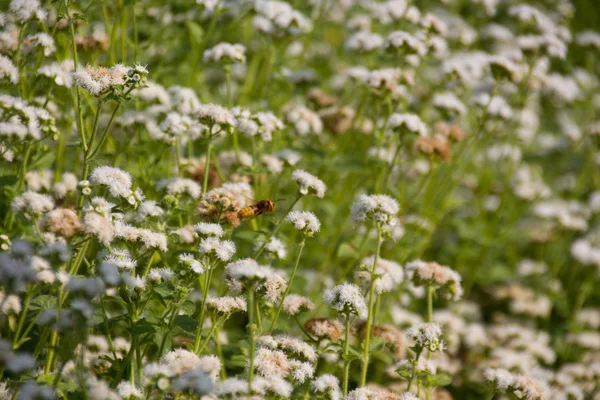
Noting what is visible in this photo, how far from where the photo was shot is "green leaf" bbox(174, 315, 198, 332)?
347 centimetres

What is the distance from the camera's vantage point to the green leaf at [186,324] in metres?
3.47

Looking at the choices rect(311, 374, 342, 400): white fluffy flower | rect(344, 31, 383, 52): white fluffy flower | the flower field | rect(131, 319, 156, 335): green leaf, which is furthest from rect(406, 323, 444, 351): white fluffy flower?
rect(344, 31, 383, 52): white fluffy flower

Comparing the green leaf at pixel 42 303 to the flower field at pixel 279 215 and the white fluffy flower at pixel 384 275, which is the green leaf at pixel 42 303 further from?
the white fluffy flower at pixel 384 275

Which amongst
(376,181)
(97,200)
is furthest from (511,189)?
(97,200)

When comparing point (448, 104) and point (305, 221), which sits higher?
point (448, 104)

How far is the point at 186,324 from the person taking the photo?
350 cm

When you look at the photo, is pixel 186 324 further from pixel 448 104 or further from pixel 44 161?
pixel 448 104

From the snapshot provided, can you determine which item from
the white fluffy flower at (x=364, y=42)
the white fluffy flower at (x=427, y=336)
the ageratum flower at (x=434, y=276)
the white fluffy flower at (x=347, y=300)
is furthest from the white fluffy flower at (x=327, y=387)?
the white fluffy flower at (x=364, y=42)

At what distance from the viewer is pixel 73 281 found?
2885 mm

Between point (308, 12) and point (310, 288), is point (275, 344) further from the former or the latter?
point (308, 12)

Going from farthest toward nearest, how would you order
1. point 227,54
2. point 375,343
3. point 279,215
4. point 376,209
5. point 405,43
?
point 279,215
point 405,43
point 227,54
point 375,343
point 376,209

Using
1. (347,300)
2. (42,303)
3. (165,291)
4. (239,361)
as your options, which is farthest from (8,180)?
(347,300)

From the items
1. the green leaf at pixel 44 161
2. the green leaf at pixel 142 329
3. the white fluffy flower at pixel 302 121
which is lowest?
the green leaf at pixel 142 329

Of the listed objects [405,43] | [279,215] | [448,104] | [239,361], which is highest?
[405,43]
